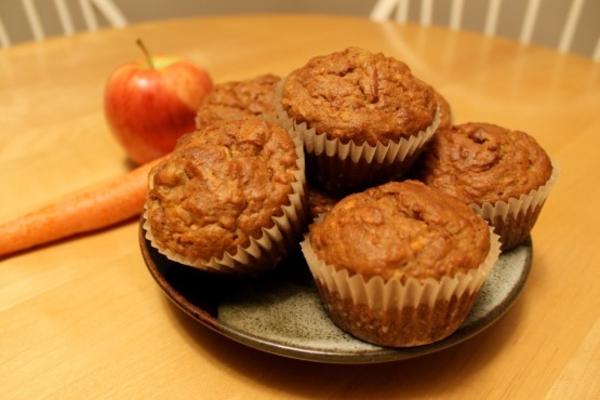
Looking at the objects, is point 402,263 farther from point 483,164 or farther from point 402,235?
point 483,164

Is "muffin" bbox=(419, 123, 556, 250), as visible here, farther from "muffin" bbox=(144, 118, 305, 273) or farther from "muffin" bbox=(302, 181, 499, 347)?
"muffin" bbox=(144, 118, 305, 273)

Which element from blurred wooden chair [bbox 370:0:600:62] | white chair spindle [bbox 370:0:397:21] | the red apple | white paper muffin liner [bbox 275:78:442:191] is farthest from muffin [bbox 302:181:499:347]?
white chair spindle [bbox 370:0:397:21]

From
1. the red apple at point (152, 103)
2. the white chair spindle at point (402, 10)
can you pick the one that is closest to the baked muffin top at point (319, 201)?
the red apple at point (152, 103)

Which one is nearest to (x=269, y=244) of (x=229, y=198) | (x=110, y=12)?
(x=229, y=198)

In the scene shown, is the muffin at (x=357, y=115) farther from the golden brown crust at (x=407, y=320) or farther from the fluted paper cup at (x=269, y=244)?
the golden brown crust at (x=407, y=320)

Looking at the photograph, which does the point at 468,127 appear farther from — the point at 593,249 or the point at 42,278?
the point at 42,278
